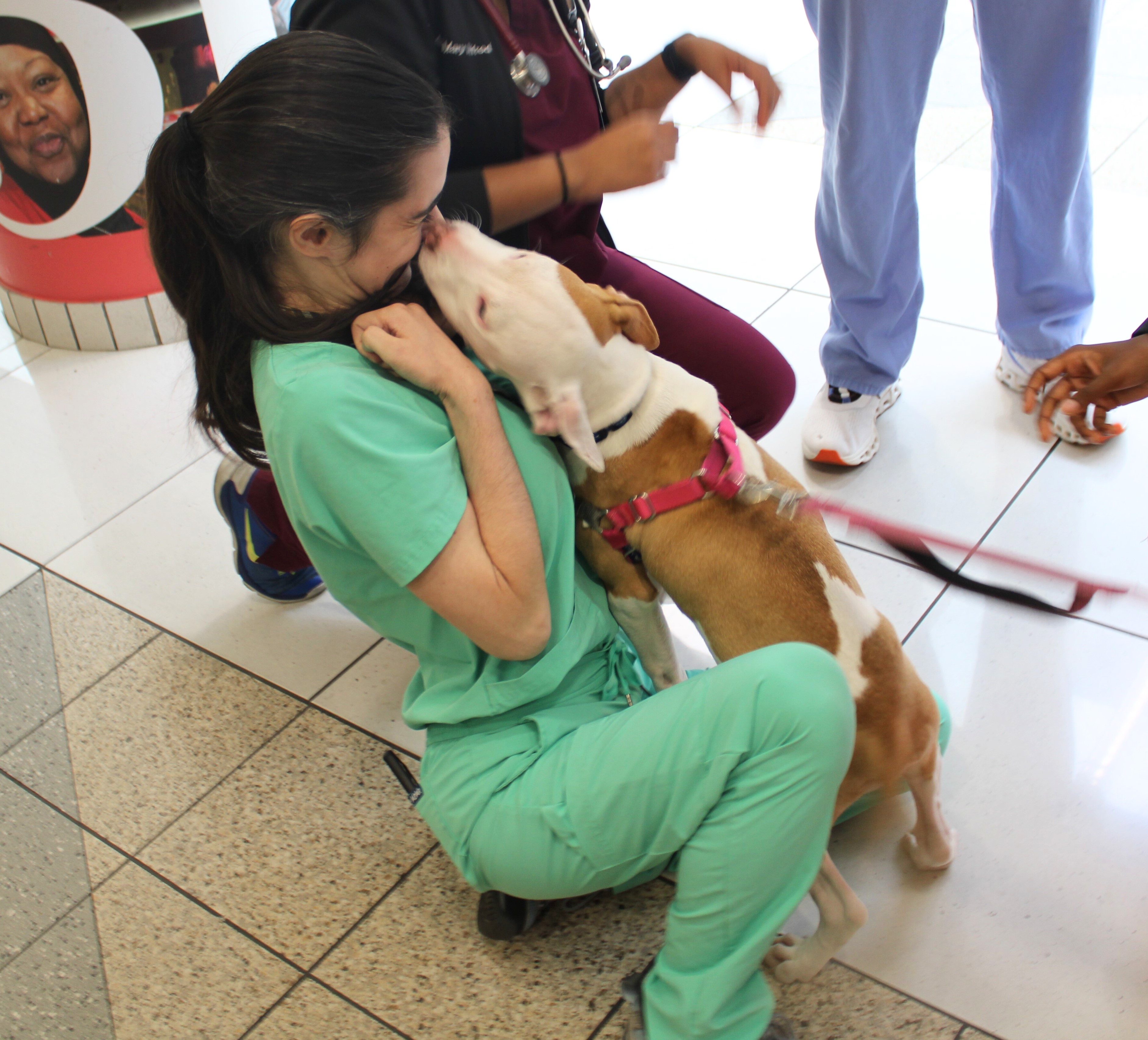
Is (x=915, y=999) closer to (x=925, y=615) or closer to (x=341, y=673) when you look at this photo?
(x=925, y=615)

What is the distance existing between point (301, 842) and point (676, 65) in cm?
146

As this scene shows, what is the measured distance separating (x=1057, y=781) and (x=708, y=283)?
5.76 feet

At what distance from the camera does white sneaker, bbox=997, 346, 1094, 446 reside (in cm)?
219

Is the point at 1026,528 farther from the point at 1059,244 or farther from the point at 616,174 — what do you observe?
the point at 616,174

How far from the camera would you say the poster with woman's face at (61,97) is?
2.64 m

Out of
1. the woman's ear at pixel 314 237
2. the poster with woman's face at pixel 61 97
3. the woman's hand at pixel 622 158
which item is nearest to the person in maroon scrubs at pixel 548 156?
the woman's hand at pixel 622 158

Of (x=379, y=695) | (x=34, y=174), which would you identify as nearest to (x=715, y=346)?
(x=379, y=695)

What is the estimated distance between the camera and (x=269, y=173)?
3.60 feet

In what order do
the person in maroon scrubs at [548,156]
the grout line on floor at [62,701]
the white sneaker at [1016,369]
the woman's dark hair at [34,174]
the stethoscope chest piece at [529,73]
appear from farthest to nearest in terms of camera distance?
1. the woman's dark hair at [34,174]
2. the white sneaker at [1016,369]
3. the grout line on floor at [62,701]
4. the stethoscope chest piece at [529,73]
5. the person in maroon scrubs at [548,156]

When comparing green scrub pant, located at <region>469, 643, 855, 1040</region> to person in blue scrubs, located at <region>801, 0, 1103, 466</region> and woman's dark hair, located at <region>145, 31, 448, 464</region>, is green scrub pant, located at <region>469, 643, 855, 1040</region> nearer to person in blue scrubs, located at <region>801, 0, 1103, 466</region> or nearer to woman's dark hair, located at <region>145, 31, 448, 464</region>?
woman's dark hair, located at <region>145, 31, 448, 464</region>

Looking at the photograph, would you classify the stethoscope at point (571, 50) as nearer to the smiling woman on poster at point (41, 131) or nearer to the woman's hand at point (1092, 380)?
the woman's hand at point (1092, 380)

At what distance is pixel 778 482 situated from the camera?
4.64 ft

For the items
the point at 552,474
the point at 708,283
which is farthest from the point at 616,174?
the point at 708,283

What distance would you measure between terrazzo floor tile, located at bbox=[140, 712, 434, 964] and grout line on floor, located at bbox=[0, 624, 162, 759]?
0.43 m
